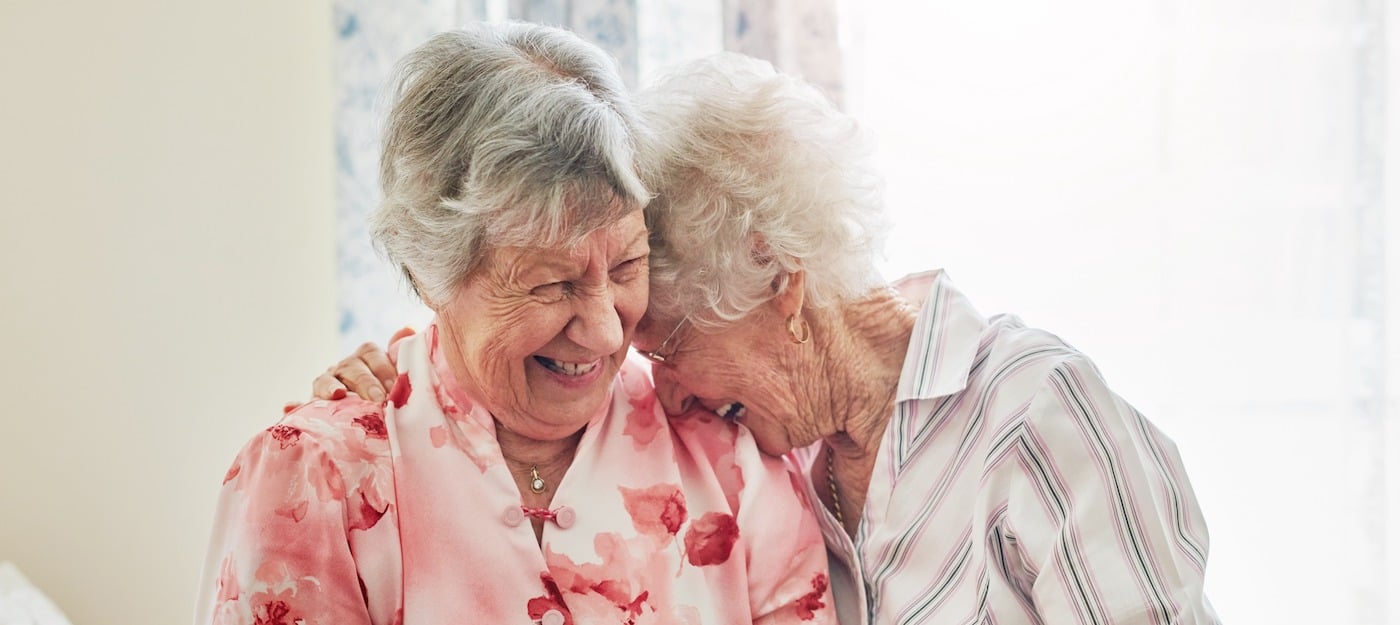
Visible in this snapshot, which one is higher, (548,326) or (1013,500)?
(548,326)

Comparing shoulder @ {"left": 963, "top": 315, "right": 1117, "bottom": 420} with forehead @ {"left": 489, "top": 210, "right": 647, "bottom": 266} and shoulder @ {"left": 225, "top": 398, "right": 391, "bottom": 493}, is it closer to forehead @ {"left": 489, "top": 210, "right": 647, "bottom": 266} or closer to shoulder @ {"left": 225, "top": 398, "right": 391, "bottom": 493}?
forehead @ {"left": 489, "top": 210, "right": 647, "bottom": 266}

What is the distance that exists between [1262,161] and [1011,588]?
4.92 ft

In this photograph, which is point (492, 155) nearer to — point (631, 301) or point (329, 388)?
point (631, 301)

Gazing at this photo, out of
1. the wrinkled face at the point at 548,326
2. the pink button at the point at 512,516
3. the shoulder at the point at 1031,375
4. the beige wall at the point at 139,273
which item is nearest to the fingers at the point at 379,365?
the wrinkled face at the point at 548,326

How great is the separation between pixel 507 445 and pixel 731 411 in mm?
299

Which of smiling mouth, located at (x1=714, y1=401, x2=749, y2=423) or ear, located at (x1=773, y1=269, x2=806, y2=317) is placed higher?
ear, located at (x1=773, y1=269, x2=806, y2=317)

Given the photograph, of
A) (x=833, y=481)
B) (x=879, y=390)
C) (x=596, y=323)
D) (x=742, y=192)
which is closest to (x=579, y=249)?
(x=596, y=323)

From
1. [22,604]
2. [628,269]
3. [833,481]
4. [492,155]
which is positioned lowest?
[22,604]

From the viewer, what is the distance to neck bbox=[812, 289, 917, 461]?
1.41m

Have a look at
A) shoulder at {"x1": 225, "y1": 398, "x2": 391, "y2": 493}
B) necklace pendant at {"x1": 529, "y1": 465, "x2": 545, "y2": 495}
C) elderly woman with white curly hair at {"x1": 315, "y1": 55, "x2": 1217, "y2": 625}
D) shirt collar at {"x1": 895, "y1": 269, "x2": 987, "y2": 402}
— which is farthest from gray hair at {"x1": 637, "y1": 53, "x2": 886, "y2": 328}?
shoulder at {"x1": 225, "y1": 398, "x2": 391, "y2": 493}

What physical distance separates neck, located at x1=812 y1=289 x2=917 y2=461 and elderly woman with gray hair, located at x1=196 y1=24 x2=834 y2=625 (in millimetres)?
136

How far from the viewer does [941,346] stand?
1372mm

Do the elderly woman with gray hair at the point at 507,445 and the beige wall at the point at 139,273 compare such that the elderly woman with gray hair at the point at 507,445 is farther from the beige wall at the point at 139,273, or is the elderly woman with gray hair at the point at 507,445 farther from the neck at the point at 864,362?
the beige wall at the point at 139,273

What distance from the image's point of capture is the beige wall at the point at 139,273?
2.13 m
